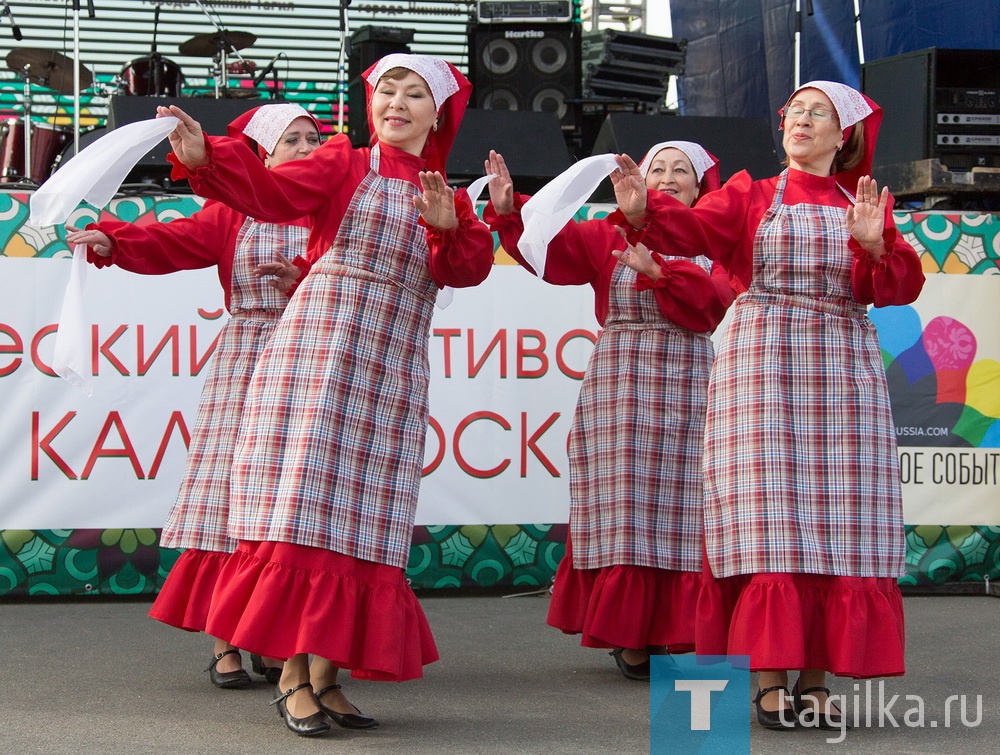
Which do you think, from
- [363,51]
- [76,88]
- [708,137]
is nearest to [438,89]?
[708,137]

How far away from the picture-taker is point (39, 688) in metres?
3.88

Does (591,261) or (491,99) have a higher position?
(491,99)

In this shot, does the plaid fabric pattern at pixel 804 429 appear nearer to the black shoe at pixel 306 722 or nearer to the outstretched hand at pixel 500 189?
the outstretched hand at pixel 500 189

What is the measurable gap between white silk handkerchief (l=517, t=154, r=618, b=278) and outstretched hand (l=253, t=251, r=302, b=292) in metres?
0.72

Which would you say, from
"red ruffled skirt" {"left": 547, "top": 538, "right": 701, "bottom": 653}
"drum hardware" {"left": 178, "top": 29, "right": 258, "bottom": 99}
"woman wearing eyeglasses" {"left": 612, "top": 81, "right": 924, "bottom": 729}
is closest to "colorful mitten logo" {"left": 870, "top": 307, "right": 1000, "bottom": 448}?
"red ruffled skirt" {"left": 547, "top": 538, "right": 701, "bottom": 653}

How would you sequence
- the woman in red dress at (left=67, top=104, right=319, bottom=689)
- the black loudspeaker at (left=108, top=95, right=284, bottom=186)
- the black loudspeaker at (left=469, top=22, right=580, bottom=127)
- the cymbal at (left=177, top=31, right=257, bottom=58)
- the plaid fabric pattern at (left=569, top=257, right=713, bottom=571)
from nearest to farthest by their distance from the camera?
the woman in red dress at (left=67, top=104, right=319, bottom=689) → the plaid fabric pattern at (left=569, top=257, right=713, bottom=571) → the black loudspeaker at (left=108, top=95, right=284, bottom=186) → the black loudspeaker at (left=469, top=22, right=580, bottom=127) → the cymbal at (left=177, top=31, right=257, bottom=58)

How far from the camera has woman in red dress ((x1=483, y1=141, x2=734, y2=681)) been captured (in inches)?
166

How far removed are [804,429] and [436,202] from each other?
119 centimetres

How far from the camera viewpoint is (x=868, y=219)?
348 cm

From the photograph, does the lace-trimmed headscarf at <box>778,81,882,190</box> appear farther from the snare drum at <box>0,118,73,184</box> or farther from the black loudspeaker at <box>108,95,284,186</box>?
the snare drum at <box>0,118,73,184</box>

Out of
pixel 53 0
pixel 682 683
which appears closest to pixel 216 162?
pixel 682 683

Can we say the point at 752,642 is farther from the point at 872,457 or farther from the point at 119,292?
the point at 119,292

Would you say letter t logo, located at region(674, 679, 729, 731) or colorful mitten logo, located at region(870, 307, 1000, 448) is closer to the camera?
letter t logo, located at region(674, 679, 729, 731)

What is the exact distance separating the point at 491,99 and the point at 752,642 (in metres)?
5.45
